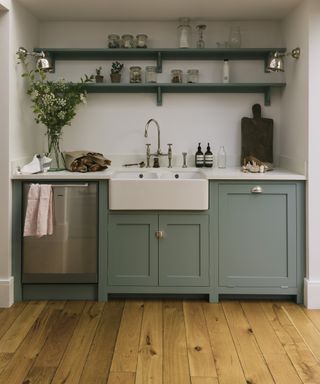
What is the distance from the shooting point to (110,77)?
4.24 metres

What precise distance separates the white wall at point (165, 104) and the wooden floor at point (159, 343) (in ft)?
4.62

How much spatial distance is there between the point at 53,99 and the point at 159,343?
202 centimetres

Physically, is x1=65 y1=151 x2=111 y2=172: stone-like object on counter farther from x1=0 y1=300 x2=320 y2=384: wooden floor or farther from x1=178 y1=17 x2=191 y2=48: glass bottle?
x1=178 y1=17 x2=191 y2=48: glass bottle

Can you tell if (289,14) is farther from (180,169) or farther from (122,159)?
(122,159)

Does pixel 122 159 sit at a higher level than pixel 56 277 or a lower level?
higher

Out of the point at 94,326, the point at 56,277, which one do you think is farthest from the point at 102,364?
the point at 56,277

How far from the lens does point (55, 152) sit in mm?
4156

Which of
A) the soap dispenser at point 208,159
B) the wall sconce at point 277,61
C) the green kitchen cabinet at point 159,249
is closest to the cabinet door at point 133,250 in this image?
the green kitchen cabinet at point 159,249

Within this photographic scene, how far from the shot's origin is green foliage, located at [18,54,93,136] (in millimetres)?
3852

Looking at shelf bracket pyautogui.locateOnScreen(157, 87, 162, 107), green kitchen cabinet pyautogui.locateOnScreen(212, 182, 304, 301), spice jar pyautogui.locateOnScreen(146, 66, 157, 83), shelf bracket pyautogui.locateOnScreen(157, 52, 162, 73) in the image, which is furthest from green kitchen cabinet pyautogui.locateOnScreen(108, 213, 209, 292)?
shelf bracket pyautogui.locateOnScreen(157, 52, 162, 73)

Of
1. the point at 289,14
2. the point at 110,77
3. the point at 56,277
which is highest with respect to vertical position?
the point at 289,14

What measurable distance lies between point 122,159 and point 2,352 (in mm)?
2003

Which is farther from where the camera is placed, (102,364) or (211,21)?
(211,21)

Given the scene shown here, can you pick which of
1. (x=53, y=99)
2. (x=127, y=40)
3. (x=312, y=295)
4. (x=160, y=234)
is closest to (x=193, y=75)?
(x=127, y=40)
